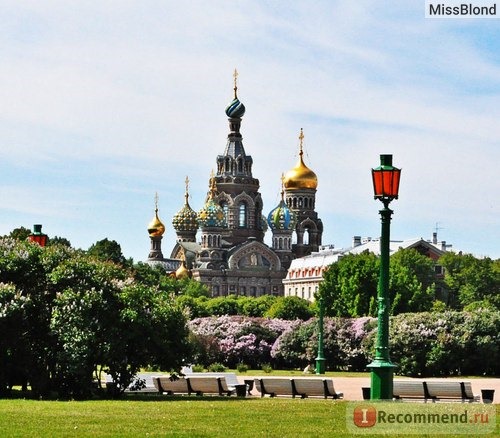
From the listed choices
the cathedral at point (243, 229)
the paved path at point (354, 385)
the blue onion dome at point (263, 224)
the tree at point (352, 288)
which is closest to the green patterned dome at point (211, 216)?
the cathedral at point (243, 229)

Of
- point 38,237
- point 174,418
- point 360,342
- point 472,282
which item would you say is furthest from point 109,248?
point 174,418

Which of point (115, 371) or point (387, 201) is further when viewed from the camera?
point (115, 371)

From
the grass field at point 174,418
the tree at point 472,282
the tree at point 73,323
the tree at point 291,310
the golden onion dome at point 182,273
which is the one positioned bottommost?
the grass field at point 174,418

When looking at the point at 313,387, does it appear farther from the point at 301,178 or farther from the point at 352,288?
the point at 301,178

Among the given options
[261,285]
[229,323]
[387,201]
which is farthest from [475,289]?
[387,201]

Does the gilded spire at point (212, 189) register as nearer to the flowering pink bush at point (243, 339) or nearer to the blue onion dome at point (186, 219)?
the blue onion dome at point (186, 219)

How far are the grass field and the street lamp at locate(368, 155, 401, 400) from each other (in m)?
0.86

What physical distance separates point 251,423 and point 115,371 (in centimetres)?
892

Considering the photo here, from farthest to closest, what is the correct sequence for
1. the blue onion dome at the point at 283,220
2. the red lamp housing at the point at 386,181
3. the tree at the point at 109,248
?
the blue onion dome at the point at 283,220, the tree at the point at 109,248, the red lamp housing at the point at 386,181

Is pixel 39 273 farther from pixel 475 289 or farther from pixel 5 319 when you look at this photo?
pixel 475 289

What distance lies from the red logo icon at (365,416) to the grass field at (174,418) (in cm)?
25

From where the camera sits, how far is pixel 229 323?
5997cm

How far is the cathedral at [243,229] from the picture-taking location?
14725cm

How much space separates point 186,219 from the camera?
6206 inches
